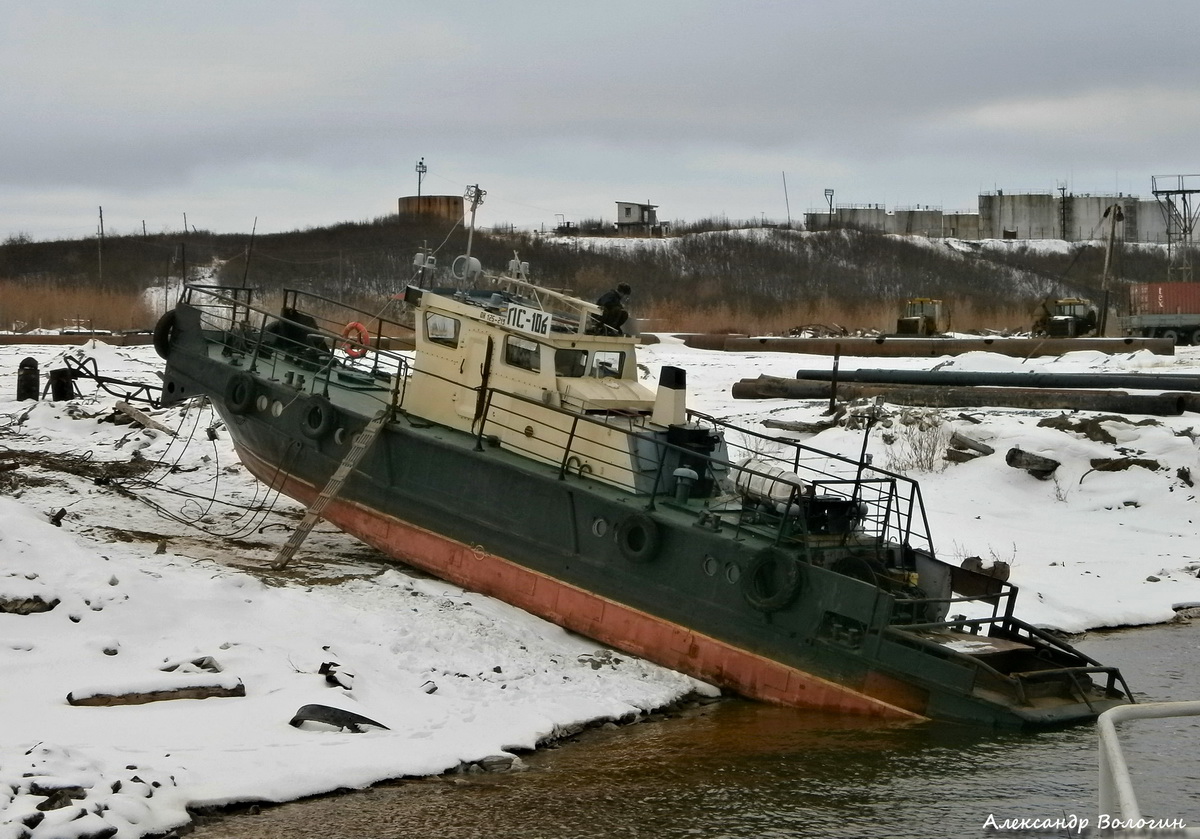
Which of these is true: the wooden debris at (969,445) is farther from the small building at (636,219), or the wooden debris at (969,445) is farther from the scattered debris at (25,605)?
the small building at (636,219)

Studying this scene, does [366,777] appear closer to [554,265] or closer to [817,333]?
[817,333]

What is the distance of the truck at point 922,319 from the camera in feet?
135

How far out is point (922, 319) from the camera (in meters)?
41.1

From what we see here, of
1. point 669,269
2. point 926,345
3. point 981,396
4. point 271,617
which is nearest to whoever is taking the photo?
point 271,617

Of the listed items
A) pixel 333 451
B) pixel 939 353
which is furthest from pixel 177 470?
pixel 939 353

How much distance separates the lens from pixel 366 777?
8914mm

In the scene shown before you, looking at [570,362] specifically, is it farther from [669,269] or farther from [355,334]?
[669,269]

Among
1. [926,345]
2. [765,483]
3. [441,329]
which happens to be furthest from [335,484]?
[926,345]

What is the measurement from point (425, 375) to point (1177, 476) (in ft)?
36.5

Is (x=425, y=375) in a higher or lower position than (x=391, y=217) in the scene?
lower

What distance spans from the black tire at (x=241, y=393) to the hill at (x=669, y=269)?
25.7 meters

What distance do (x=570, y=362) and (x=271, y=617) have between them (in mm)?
4455

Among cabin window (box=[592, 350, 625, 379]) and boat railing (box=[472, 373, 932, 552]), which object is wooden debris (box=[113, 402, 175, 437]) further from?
cabin window (box=[592, 350, 625, 379])

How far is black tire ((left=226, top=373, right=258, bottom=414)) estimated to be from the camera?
606 inches
